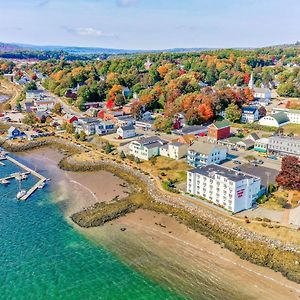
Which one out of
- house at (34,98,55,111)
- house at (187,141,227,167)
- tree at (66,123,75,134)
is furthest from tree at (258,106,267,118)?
house at (34,98,55,111)

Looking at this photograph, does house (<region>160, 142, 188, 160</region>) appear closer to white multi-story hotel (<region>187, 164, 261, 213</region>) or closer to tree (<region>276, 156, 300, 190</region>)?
white multi-story hotel (<region>187, 164, 261, 213</region>)

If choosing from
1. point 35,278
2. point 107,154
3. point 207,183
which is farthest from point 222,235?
point 107,154

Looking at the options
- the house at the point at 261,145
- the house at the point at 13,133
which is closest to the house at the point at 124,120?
the house at the point at 13,133

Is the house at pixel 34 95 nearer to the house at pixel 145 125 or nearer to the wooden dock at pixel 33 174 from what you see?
the house at pixel 145 125

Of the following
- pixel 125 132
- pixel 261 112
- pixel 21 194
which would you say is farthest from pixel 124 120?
pixel 21 194

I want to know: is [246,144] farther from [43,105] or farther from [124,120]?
[43,105]
